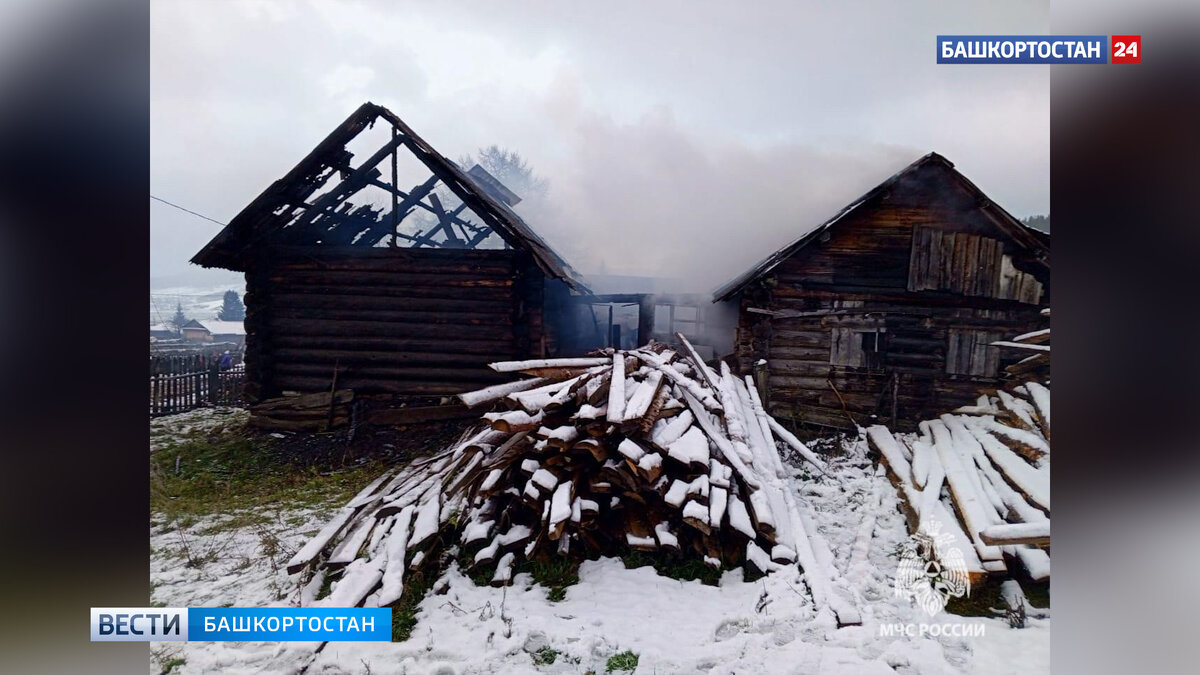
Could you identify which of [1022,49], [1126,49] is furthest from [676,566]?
[1126,49]

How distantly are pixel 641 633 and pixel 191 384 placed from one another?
1152 centimetres

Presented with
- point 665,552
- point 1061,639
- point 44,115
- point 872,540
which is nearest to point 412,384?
point 44,115

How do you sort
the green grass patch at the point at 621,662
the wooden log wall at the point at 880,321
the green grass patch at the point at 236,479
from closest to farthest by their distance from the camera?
the green grass patch at the point at 621,662 → the green grass patch at the point at 236,479 → the wooden log wall at the point at 880,321

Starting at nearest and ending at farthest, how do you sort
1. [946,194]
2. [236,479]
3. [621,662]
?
[621,662] < [236,479] < [946,194]

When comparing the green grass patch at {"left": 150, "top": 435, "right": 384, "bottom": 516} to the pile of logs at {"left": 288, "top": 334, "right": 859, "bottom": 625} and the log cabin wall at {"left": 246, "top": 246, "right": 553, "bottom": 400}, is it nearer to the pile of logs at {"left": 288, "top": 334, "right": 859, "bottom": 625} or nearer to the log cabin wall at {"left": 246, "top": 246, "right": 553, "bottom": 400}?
the log cabin wall at {"left": 246, "top": 246, "right": 553, "bottom": 400}

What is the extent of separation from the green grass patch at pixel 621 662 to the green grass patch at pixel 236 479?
14.4 feet

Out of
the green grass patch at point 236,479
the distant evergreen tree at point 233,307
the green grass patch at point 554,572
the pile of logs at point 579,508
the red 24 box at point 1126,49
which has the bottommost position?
the green grass patch at point 236,479

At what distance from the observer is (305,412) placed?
7805mm

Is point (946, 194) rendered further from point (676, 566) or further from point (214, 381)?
point (214, 381)

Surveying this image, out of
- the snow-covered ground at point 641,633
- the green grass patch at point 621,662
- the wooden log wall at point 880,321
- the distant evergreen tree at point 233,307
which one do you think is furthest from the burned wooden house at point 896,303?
the distant evergreen tree at point 233,307

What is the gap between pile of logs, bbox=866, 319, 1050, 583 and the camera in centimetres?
317

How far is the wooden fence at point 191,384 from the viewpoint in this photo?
28.7 feet

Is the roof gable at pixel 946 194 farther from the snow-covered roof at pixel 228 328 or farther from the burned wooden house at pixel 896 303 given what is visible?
the snow-covered roof at pixel 228 328

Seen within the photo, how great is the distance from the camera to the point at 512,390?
4598 millimetres
